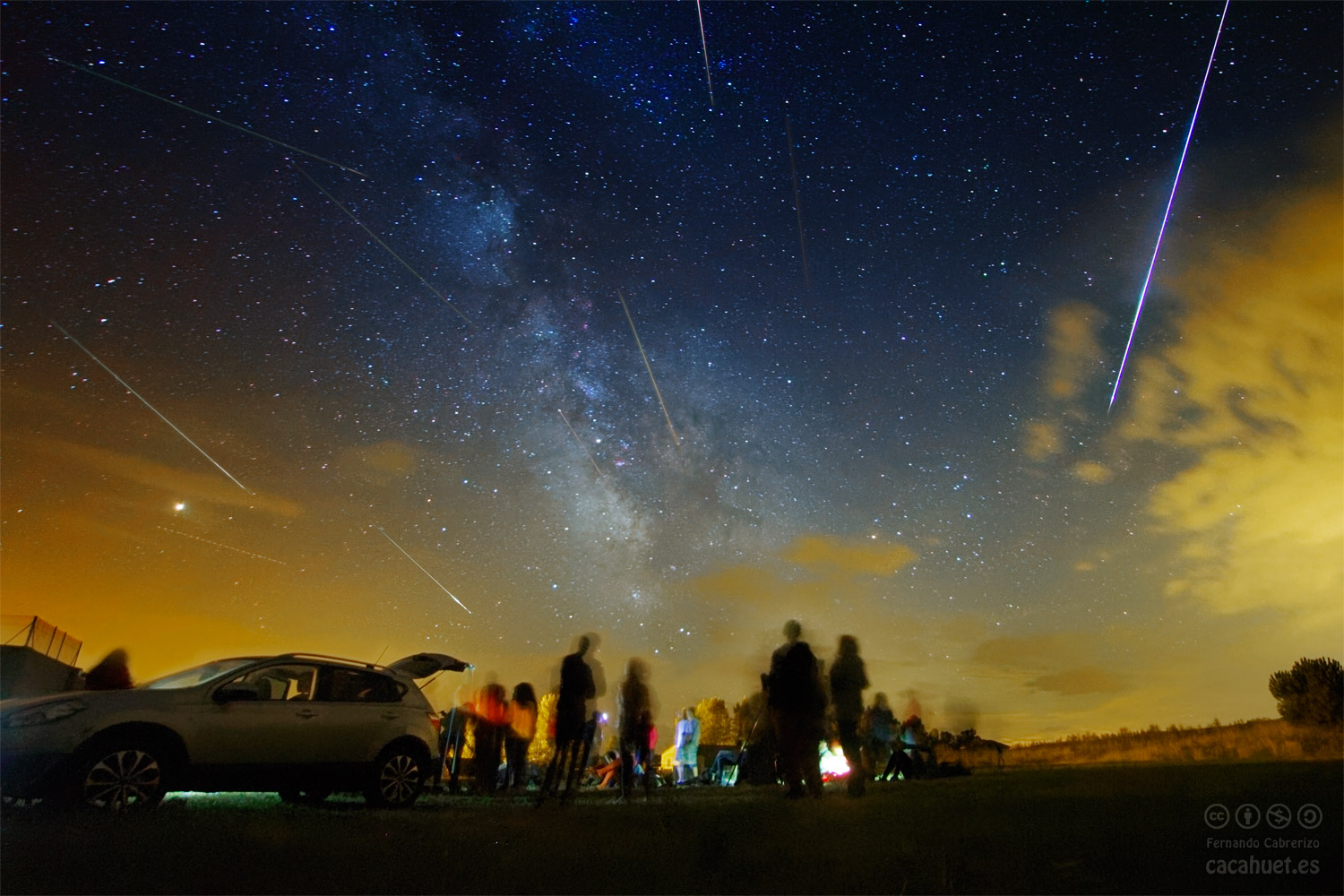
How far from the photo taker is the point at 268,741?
7.90m

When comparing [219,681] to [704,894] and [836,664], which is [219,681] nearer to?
[704,894]

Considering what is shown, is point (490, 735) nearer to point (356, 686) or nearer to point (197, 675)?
point (356, 686)

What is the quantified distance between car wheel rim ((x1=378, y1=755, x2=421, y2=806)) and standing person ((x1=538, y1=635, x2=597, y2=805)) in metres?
1.60

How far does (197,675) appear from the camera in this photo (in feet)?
26.0

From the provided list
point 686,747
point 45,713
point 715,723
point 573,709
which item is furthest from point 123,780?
point 715,723

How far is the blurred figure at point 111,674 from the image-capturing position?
31.8ft

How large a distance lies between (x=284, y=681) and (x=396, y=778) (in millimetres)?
1744

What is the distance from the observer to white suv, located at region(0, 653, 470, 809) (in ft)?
21.2

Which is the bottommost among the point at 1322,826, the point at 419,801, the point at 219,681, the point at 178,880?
the point at 419,801

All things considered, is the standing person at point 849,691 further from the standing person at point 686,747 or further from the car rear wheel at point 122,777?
the car rear wheel at point 122,777

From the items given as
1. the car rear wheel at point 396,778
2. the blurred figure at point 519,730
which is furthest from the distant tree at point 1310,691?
the car rear wheel at point 396,778

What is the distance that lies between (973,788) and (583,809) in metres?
5.13

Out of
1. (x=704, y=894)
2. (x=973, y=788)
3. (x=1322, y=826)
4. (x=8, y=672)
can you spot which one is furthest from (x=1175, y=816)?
(x=8, y=672)

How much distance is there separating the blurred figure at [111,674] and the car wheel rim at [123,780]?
3407mm
